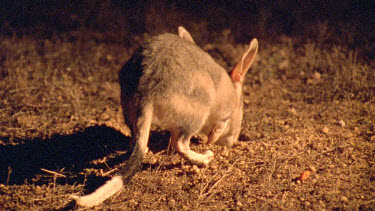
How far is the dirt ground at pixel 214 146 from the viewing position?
11.8 ft

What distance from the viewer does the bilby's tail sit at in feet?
10.4

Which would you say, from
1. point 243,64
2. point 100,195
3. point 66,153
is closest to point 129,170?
point 100,195

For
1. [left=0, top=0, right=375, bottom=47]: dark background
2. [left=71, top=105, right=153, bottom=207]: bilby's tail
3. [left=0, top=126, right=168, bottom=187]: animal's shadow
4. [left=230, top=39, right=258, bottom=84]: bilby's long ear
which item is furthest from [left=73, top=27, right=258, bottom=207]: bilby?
[left=0, top=0, right=375, bottom=47]: dark background

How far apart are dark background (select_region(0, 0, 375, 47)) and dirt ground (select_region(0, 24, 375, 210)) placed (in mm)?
785

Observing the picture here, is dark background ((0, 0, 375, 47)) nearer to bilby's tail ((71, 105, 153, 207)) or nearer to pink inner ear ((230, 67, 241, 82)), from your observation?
pink inner ear ((230, 67, 241, 82))

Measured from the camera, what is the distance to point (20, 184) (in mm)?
3832

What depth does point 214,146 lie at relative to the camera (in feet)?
15.0

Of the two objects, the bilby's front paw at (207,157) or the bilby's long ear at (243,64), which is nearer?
the bilby's front paw at (207,157)

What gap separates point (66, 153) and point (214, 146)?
1.71 m

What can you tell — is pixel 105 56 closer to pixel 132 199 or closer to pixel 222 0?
pixel 222 0

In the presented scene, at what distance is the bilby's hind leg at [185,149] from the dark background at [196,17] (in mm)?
3792

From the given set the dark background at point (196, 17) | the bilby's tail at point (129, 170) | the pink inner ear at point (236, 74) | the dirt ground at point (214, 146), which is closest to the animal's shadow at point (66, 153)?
the dirt ground at point (214, 146)

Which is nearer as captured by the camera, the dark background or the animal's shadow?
the animal's shadow

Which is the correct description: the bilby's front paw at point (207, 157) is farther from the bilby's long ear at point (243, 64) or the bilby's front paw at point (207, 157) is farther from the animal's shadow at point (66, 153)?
the bilby's long ear at point (243, 64)
